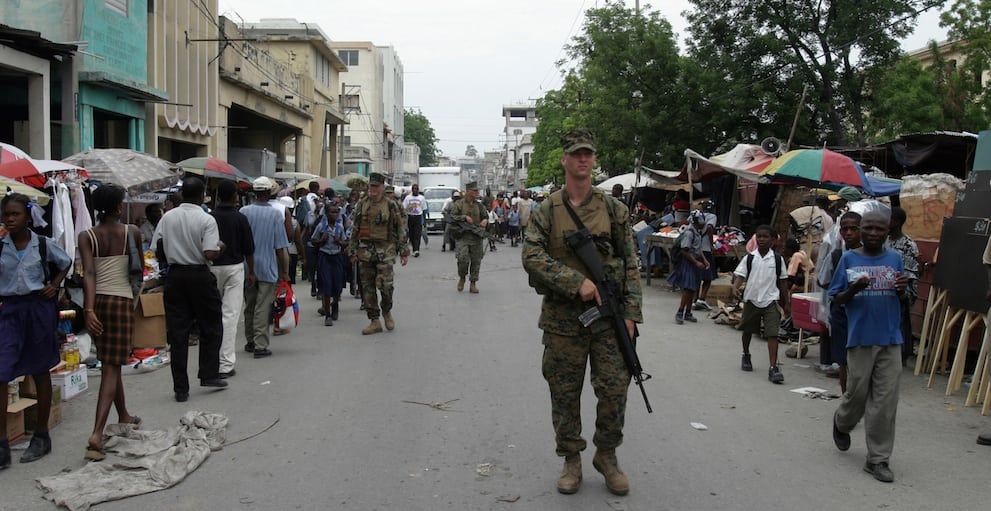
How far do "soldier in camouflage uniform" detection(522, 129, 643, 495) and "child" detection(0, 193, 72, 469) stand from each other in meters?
3.22

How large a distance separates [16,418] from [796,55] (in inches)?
896

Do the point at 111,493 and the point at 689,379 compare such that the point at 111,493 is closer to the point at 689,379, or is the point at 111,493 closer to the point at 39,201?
the point at 39,201

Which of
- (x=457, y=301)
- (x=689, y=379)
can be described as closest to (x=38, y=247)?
(x=689, y=379)

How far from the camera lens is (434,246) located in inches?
Result: 1066

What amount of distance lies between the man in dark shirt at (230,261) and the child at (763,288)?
16.7ft

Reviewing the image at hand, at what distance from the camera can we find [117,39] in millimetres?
16219

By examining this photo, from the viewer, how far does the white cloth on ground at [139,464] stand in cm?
463

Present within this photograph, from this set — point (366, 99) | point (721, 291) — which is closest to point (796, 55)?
point (721, 291)

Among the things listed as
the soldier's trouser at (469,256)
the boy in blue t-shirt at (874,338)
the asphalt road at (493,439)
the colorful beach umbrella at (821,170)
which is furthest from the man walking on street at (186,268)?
the colorful beach umbrella at (821,170)

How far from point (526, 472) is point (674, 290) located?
10.6 meters

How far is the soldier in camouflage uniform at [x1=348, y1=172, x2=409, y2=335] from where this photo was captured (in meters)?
10.2

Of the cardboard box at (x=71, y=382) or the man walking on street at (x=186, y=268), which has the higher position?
the man walking on street at (x=186, y=268)

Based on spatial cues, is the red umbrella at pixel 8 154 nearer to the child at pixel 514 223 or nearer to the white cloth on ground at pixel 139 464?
the white cloth on ground at pixel 139 464

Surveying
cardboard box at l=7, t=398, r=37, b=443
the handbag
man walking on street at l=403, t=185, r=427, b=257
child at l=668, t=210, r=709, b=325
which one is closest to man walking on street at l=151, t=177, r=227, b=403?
cardboard box at l=7, t=398, r=37, b=443
